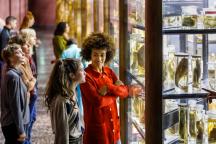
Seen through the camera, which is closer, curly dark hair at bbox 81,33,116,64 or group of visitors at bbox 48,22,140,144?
group of visitors at bbox 48,22,140,144

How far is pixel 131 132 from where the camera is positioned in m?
4.71

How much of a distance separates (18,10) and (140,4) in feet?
67.3

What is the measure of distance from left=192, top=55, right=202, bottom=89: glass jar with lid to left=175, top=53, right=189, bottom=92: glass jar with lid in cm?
5

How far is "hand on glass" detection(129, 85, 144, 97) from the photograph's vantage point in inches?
157

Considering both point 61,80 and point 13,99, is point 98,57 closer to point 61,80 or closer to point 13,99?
point 61,80

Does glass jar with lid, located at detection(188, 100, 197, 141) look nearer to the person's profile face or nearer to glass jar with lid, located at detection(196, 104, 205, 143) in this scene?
glass jar with lid, located at detection(196, 104, 205, 143)

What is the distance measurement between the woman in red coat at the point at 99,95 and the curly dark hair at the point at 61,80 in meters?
0.31

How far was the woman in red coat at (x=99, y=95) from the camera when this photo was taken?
4109 mm

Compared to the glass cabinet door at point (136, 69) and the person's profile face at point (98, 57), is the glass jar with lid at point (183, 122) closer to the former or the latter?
the glass cabinet door at point (136, 69)

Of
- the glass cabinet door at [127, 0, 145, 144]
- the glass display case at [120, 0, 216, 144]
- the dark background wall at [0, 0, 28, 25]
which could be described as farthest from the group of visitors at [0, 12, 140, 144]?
the dark background wall at [0, 0, 28, 25]

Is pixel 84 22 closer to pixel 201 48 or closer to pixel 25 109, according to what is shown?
pixel 25 109

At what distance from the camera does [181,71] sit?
3652 mm

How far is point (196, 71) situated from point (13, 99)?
1.67 meters

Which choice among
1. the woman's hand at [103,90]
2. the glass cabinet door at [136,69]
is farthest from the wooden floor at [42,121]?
the woman's hand at [103,90]
